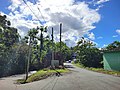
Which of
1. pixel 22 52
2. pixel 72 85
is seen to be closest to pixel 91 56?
pixel 22 52

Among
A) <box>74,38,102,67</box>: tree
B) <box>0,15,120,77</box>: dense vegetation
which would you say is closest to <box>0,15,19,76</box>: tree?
<box>0,15,120,77</box>: dense vegetation

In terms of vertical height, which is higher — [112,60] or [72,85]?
[112,60]

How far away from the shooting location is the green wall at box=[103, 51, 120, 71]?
33375 mm

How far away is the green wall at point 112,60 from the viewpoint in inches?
1314

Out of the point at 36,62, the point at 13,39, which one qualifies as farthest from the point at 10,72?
the point at 36,62

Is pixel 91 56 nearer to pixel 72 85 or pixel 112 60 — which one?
pixel 112 60

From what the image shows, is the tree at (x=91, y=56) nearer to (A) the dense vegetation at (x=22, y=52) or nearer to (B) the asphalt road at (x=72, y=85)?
(A) the dense vegetation at (x=22, y=52)

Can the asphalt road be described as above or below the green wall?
below

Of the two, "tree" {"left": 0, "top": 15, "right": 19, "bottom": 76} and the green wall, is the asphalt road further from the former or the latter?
"tree" {"left": 0, "top": 15, "right": 19, "bottom": 76}

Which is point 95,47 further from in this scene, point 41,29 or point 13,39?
point 13,39

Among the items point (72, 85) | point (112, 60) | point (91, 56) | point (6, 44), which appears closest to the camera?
point (72, 85)

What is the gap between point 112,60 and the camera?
3562 centimetres

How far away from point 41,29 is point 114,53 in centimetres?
3044

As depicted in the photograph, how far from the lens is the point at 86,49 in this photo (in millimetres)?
60312
